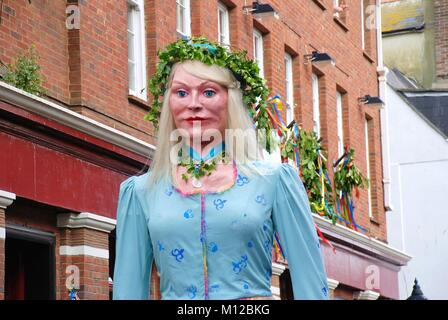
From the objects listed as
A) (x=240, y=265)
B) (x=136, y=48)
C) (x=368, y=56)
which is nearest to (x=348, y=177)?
(x=368, y=56)

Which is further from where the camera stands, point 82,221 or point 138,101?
point 138,101

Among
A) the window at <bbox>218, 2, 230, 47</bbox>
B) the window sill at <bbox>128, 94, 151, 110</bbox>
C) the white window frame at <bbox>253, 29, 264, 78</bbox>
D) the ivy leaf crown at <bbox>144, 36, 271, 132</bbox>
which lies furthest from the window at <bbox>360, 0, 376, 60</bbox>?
the ivy leaf crown at <bbox>144, 36, 271, 132</bbox>

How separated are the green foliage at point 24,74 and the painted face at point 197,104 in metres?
8.46

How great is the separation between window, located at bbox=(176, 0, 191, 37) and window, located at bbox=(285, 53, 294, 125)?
5.16 metres

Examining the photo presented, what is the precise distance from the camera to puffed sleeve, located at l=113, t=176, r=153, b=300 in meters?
5.05

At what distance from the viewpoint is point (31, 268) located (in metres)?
15.0

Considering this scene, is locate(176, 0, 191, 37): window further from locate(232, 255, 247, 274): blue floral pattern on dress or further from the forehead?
locate(232, 255, 247, 274): blue floral pattern on dress

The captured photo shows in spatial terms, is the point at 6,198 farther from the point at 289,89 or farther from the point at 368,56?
the point at 368,56

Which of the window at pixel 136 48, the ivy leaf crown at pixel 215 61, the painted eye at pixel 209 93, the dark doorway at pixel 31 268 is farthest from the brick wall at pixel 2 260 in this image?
the painted eye at pixel 209 93

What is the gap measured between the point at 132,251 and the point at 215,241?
299 millimetres

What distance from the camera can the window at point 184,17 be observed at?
19172 mm

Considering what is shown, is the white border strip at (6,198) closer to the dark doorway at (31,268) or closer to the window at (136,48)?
the dark doorway at (31,268)

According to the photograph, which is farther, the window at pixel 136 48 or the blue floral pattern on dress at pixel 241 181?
the window at pixel 136 48

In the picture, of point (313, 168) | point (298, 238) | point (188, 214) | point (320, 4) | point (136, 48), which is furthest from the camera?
point (320, 4)
